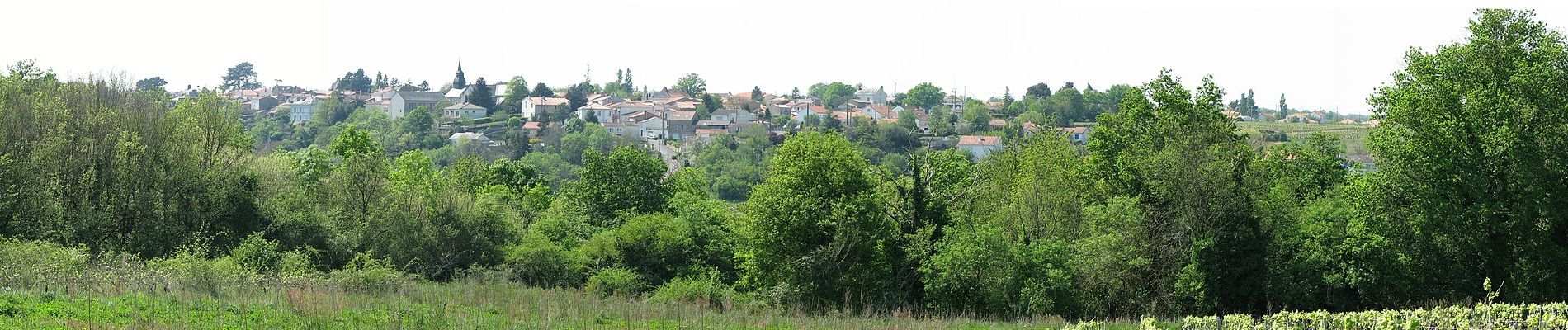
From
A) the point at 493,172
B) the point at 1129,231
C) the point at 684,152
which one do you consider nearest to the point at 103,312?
the point at 1129,231

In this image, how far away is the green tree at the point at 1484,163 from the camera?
59.8 ft

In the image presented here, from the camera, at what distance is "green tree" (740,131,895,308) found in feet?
70.9

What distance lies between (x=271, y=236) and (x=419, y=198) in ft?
9.92

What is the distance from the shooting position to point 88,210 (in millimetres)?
22312

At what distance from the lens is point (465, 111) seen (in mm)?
123875

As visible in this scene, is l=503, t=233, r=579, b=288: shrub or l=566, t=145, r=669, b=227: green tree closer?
l=503, t=233, r=579, b=288: shrub

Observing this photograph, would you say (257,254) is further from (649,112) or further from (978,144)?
(649,112)

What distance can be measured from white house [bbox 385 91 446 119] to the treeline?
104 meters

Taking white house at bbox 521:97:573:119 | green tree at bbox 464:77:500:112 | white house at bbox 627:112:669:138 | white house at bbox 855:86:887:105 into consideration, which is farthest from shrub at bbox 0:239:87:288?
white house at bbox 855:86:887:105

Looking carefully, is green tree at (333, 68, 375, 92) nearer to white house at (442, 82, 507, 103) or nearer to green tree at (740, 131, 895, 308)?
white house at (442, 82, 507, 103)

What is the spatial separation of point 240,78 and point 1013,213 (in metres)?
182

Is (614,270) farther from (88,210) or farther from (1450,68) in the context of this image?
(1450,68)

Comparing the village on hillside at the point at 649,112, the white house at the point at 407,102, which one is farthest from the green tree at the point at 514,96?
the white house at the point at 407,102

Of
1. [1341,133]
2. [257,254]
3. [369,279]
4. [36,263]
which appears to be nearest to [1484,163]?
[369,279]
